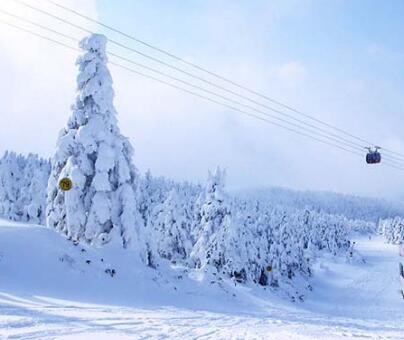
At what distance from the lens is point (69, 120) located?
3067 cm

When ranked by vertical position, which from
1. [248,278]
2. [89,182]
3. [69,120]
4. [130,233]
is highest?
[69,120]

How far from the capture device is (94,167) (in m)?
30.2

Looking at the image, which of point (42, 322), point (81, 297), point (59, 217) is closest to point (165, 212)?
point (59, 217)

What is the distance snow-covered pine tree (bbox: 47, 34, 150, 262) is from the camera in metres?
29.7

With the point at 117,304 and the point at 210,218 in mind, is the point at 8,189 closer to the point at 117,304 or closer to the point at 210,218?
the point at 210,218

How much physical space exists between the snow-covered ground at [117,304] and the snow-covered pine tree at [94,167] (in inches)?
67.4

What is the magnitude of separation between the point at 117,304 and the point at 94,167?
9171 millimetres

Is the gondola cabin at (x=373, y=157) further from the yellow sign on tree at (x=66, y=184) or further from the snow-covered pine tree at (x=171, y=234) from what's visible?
Result: the snow-covered pine tree at (x=171, y=234)

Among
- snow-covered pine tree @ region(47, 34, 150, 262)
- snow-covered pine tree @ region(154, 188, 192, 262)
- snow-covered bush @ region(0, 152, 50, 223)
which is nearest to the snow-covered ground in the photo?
snow-covered pine tree @ region(47, 34, 150, 262)

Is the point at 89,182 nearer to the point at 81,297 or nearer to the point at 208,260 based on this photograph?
the point at 81,297

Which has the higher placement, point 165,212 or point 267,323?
point 165,212

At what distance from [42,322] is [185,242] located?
39.8 metres

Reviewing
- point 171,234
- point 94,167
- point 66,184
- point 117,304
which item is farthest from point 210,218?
point 117,304

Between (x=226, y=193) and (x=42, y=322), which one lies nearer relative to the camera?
(x=42, y=322)
